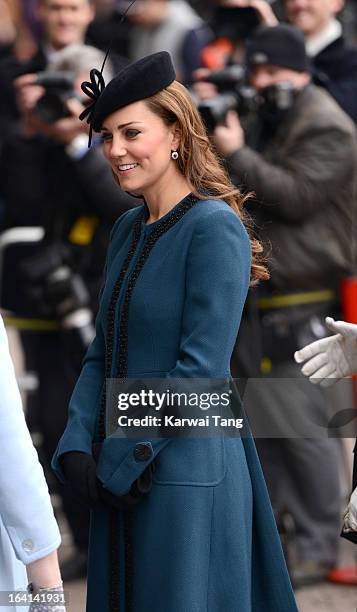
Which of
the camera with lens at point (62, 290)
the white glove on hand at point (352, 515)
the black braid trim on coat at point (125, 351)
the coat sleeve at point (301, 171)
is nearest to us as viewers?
the white glove on hand at point (352, 515)

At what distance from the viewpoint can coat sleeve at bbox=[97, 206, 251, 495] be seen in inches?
124

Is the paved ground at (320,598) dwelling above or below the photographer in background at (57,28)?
below

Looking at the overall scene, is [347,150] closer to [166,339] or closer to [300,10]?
[300,10]

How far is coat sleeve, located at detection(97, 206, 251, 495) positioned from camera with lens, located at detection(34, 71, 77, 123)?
2235 millimetres

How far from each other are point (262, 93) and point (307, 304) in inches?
33.1

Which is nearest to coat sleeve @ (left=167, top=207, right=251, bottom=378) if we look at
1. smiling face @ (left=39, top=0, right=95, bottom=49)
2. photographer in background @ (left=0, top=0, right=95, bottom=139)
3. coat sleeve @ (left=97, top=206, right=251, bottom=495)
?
coat sleeve @ (left=97, top=206, right=251, bottom=495)

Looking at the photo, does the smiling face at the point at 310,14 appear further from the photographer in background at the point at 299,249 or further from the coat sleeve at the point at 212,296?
the coat sleeve at the point at 212,296

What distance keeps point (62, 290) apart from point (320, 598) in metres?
1.51

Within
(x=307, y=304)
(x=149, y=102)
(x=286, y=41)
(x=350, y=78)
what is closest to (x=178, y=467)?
(x=149, y=102)

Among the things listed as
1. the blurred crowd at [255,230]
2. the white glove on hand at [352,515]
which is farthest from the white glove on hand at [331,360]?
the blurred crowd at [255,230]

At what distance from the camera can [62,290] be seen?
528 cm

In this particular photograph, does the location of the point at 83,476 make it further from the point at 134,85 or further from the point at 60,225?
the point at 60,225

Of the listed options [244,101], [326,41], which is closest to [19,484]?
[244,101]

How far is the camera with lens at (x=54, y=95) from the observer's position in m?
5.32
